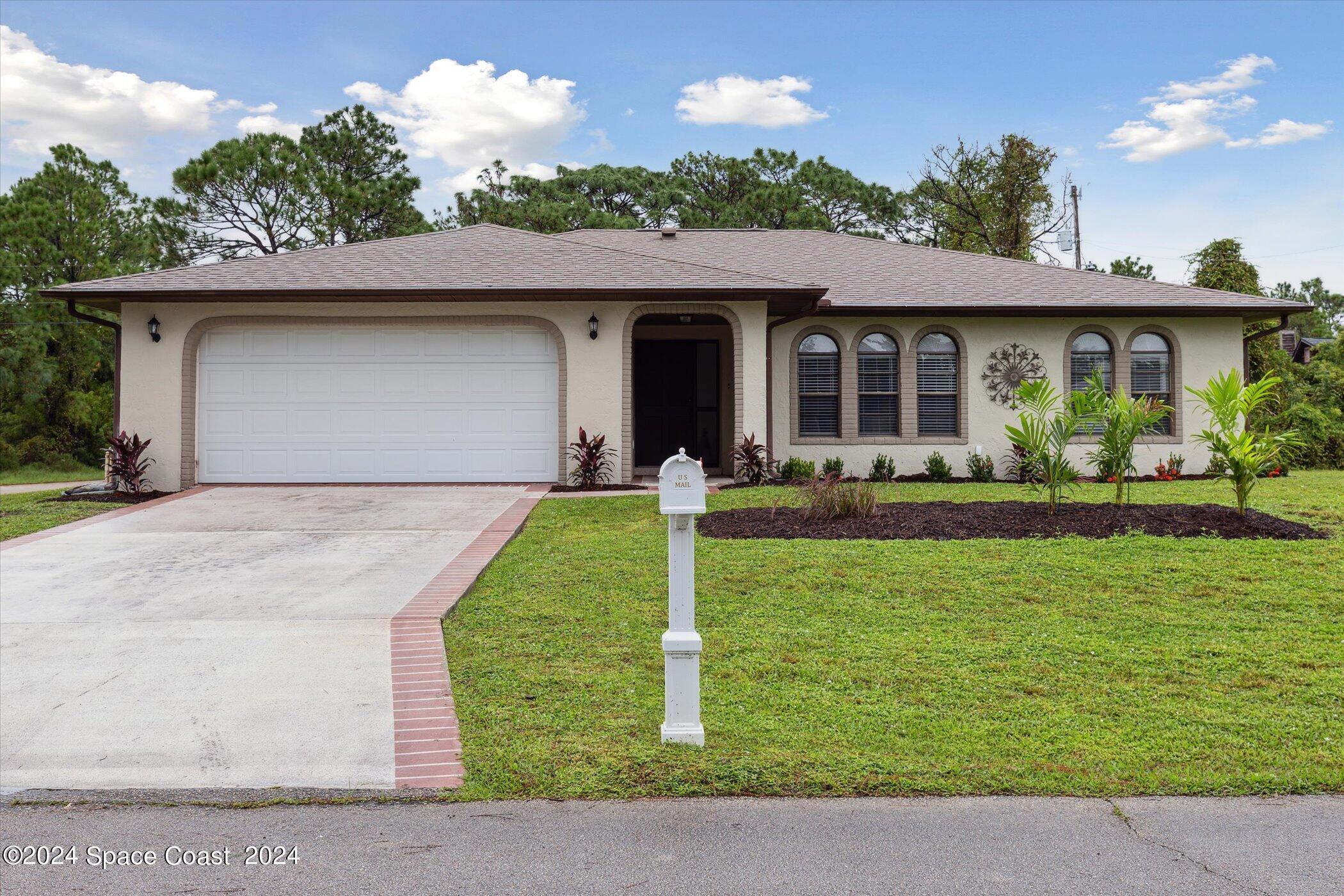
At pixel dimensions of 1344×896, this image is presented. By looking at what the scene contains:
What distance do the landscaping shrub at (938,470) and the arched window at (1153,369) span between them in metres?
4.00

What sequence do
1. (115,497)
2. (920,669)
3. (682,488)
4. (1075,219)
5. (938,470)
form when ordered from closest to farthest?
(682,488) → (920,669) → (115,497) → (938,470) → (1075,219)

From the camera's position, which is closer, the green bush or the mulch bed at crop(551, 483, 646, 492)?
the mulch bed at crop(551, 483, 646, 492)

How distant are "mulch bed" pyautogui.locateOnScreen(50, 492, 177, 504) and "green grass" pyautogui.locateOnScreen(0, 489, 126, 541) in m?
0.17

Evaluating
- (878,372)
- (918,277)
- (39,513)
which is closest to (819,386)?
(878,372)

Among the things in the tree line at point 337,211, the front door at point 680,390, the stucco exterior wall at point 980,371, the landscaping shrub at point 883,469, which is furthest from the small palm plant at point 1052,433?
the tree line at point 337,211

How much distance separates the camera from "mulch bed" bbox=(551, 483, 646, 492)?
13.2m

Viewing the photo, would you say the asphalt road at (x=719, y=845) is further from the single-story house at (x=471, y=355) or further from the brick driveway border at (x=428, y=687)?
the single-story house at (x=471, y=355)

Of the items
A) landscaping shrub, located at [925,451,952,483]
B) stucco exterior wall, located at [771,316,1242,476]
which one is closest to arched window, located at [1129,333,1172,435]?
stucco exterior wall, located at [771,316,1242,476]

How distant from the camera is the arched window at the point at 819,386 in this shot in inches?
627

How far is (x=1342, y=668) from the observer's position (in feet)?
16.5

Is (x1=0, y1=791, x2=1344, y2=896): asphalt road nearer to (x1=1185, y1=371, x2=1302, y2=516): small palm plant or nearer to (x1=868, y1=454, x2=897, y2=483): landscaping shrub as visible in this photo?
(x1=1185, y1=371, x2=1302, y2=516): small palm plant

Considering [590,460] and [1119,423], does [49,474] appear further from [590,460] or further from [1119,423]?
[1119,423]

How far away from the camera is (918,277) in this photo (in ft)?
56.5

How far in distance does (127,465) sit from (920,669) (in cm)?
1282
